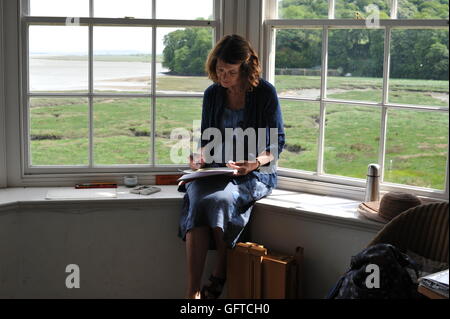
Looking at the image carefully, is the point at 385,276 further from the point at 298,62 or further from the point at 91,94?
the point at 91,94

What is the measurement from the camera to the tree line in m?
3.48

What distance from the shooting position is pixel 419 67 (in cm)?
353

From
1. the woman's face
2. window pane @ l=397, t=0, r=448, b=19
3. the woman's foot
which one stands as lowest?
the woman's foot

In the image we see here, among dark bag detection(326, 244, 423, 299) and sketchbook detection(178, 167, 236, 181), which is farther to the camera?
sketchbook detection(178, 167, 236, 181)

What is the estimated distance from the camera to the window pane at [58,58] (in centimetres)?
392

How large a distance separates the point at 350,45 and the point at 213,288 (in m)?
1.63

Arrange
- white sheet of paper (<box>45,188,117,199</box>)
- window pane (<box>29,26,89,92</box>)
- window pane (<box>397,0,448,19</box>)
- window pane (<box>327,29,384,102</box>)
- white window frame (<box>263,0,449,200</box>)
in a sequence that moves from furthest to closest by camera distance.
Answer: window pane (<box>29,26,89,92</box>)
white sheet of paper (<box>45,188,117,199</box>)
window pane (<box>327,29,384,102</box>)
white window frame (<box>263,0,449,200</box>)
window pane (<box>397,0,448,19</box>)

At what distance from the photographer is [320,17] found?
3.84 m

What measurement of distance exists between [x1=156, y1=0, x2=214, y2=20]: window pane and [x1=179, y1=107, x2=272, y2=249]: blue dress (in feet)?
2.30

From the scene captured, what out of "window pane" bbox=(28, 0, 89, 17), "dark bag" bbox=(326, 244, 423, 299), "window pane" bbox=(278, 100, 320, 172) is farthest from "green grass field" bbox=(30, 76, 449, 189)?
"dark bag" bbox=(326, 244, 423, 299)

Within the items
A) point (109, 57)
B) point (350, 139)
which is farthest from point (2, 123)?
point (350, 139)

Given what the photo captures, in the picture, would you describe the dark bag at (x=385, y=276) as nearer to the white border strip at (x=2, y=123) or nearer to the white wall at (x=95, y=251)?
the white wall at (x=95, y=251)

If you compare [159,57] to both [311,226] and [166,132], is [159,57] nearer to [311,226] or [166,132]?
[166,132]

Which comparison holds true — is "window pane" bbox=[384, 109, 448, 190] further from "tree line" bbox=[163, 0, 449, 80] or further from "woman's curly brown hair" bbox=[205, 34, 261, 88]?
"woman's curly brown hair" bbox=[205, 34, 261, 88]
